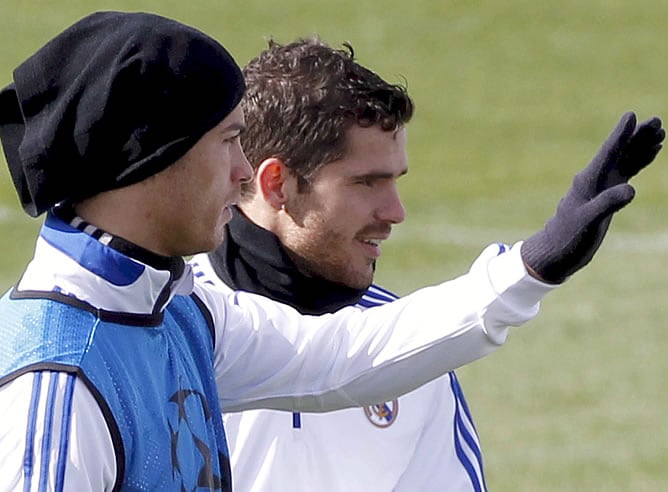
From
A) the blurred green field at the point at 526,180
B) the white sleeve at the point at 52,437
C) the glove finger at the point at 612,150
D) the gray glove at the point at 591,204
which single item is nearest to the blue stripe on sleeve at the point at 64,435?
the white sleeve at the point at 52,437

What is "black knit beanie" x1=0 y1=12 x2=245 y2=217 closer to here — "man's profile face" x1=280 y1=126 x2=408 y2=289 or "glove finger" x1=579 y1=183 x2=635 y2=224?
"glove finger" x1=579 y1=183 x2=635 y2=224

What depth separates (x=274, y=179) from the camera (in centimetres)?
457

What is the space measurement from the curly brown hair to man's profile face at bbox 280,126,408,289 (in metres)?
0.04

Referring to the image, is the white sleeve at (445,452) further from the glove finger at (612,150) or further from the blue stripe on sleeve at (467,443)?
the glove finger at (612,150)

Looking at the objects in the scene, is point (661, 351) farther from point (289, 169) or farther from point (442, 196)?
point (289, 169)

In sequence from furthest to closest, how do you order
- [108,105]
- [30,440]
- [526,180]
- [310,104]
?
[526,180]
[310,104]
[108,105]
[30,440]

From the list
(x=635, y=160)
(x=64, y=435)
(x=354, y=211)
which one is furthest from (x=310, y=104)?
(x=64, y=435)

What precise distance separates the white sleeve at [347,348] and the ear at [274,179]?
736 mm

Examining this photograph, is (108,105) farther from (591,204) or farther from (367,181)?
(367,181)

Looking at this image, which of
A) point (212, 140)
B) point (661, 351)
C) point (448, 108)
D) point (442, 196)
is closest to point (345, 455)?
point (212, 140)

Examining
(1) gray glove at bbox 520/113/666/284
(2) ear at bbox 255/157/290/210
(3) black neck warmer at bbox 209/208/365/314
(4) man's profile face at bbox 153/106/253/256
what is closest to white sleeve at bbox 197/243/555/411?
(1) gray glove at bbox 520/113/666/284

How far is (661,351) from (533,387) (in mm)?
1095

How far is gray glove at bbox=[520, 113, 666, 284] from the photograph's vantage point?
334 cm

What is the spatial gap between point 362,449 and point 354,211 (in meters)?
0.64
